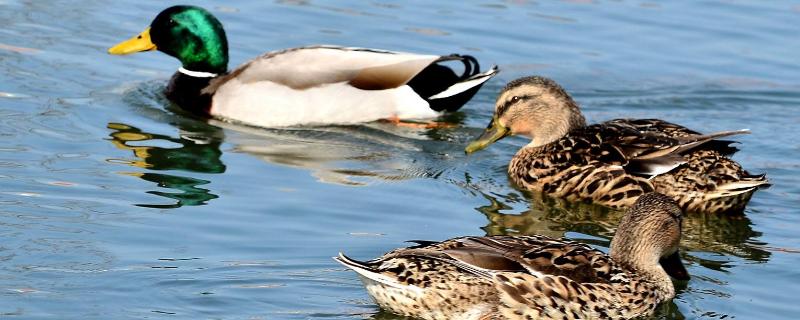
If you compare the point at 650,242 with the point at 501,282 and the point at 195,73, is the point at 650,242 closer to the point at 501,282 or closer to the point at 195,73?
the point at 501,282

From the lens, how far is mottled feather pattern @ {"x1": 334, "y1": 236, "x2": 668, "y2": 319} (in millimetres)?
7941

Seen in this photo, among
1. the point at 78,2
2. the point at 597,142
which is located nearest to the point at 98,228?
the point at 597,142

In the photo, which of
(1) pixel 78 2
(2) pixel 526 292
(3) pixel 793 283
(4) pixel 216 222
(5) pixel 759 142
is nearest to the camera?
(2) pixel 526 292

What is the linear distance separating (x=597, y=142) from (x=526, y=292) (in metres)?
3.15

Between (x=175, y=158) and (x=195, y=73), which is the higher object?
(x=195, y=73)

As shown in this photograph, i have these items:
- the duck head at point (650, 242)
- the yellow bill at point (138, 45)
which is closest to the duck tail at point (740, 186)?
the duck head at point (650, 242)

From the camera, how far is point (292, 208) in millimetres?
10148

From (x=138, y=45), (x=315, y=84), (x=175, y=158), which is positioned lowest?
(x=175, y=158)

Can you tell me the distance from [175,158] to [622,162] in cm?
311

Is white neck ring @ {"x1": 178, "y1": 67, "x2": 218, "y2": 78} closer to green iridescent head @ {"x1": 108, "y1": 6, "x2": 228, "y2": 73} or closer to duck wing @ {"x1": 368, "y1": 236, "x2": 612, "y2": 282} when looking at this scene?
green iridescent head @ {"x1": 108, "y1": 6, "x2": 228, "y2": 73}

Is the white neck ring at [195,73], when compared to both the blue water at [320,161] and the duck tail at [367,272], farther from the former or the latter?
the duck tail at [367,272]

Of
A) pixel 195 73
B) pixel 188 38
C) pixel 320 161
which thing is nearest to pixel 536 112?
pixel 320 161

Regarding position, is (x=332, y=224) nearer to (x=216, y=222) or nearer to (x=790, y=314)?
(x=216, y=222)

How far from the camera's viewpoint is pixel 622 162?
10.9 metres
